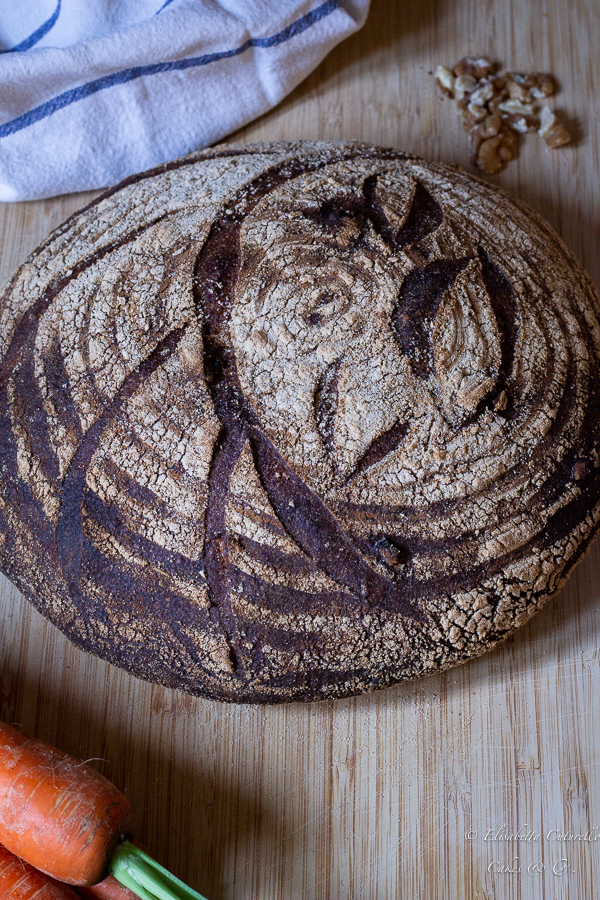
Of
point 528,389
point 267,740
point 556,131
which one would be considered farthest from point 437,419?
point 556,131

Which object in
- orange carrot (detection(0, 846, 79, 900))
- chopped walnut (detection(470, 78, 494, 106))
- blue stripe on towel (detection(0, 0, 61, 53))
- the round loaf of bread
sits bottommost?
orange carrot (detection(0, 846, 79, 900))

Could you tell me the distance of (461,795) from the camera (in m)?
1.17

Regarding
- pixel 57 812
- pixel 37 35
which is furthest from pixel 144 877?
pixel 37 35

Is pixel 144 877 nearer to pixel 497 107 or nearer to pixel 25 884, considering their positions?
pixel 25 884

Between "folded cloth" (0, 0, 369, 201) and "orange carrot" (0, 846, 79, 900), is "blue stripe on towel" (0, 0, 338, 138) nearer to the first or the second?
"folded cloth" (0, 0, 369, 201)

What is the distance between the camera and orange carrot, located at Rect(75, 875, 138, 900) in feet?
3.64

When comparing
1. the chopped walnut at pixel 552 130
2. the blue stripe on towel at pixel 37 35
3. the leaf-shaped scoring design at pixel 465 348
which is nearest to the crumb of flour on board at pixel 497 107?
the chopped walnut at pixel 552 130

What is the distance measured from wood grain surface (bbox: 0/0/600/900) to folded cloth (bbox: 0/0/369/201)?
839 mm

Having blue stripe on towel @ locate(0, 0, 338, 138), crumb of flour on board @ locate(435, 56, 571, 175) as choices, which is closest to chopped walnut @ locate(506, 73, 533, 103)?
crumb of flour on board @ locate(435, 56, 571, 175)

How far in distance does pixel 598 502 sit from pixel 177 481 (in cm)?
60

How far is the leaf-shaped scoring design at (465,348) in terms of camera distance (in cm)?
99

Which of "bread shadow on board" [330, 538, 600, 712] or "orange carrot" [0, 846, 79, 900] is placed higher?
"bread shadow on board" [330, 538, 600, 712]

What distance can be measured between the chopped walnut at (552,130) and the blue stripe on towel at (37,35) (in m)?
0.99

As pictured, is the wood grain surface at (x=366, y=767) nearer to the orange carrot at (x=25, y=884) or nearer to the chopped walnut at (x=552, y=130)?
the orange carrot at (x=25, y=884)
